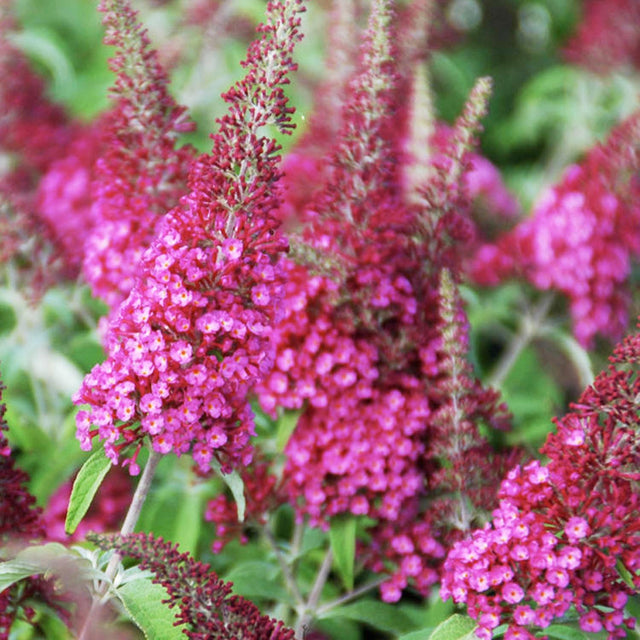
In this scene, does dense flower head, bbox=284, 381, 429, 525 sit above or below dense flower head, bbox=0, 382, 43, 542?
above

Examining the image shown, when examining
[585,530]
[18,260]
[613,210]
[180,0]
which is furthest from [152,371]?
[180,0]

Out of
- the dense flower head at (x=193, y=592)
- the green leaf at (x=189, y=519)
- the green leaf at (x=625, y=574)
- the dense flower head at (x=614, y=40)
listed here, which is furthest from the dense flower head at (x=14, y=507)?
the dense flower head at (x=614, y=40)

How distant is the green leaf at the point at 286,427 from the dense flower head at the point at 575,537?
0.50 m

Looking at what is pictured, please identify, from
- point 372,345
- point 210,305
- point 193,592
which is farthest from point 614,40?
point 193,592

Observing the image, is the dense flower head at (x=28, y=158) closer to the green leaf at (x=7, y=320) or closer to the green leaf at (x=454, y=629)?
the green leaf at (x=7, y=320)

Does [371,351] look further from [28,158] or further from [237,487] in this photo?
[28,158]

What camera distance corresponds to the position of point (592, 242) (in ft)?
9.46

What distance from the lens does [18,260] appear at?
2.50 metres

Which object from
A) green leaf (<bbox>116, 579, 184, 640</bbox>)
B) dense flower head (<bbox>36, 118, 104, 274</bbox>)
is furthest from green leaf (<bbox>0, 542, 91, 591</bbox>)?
dense flower head (<bbox>36, 118, 104, 274</bbox>)

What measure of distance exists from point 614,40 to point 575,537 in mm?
3003

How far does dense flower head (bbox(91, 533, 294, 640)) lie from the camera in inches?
55.7

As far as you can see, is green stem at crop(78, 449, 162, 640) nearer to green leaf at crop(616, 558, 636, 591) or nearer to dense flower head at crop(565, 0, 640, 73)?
green leaf at crop(616, 558, 636, 591)

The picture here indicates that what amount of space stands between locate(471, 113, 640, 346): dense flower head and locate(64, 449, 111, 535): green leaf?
1837 millimetres

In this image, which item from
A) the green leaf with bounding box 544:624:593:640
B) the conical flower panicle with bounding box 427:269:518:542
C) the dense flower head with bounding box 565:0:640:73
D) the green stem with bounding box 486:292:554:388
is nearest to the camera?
the green leaf with bounding box 544:624:593:640
